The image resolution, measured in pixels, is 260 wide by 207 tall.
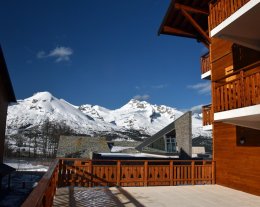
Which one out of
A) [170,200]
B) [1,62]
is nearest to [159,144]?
[1,62]

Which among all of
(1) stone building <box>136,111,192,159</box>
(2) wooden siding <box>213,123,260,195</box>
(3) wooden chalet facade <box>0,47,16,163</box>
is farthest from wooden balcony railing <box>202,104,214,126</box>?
(3) wooden chalet facade <box>0,47,16,163</box>

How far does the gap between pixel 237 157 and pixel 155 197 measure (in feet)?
11.5

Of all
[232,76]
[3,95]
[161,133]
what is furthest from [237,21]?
[161,133]

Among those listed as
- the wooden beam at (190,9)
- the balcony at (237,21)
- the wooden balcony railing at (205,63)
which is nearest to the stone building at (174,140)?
the wooden balcony railing at (205,63)

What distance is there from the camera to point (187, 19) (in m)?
15.8

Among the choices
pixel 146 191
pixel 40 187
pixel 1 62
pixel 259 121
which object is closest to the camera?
pixel 40 187

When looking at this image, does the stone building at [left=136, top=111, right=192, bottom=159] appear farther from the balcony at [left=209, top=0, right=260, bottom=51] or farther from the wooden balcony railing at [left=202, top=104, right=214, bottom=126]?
the balcony at [left=209, top=0, right=260, bottom=51]

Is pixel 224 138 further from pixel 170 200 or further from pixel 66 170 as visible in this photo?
pixel 66 170

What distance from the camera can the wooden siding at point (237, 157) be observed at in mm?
10805

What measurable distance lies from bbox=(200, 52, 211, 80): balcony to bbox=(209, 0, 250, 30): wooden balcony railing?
4.95 metres

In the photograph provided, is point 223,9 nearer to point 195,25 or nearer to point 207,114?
point 195,25

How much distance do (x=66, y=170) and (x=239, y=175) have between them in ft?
19.9

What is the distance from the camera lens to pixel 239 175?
11.7 meters

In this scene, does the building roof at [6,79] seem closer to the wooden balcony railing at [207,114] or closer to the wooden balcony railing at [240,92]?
the wooden balcony railing at [207,114]
